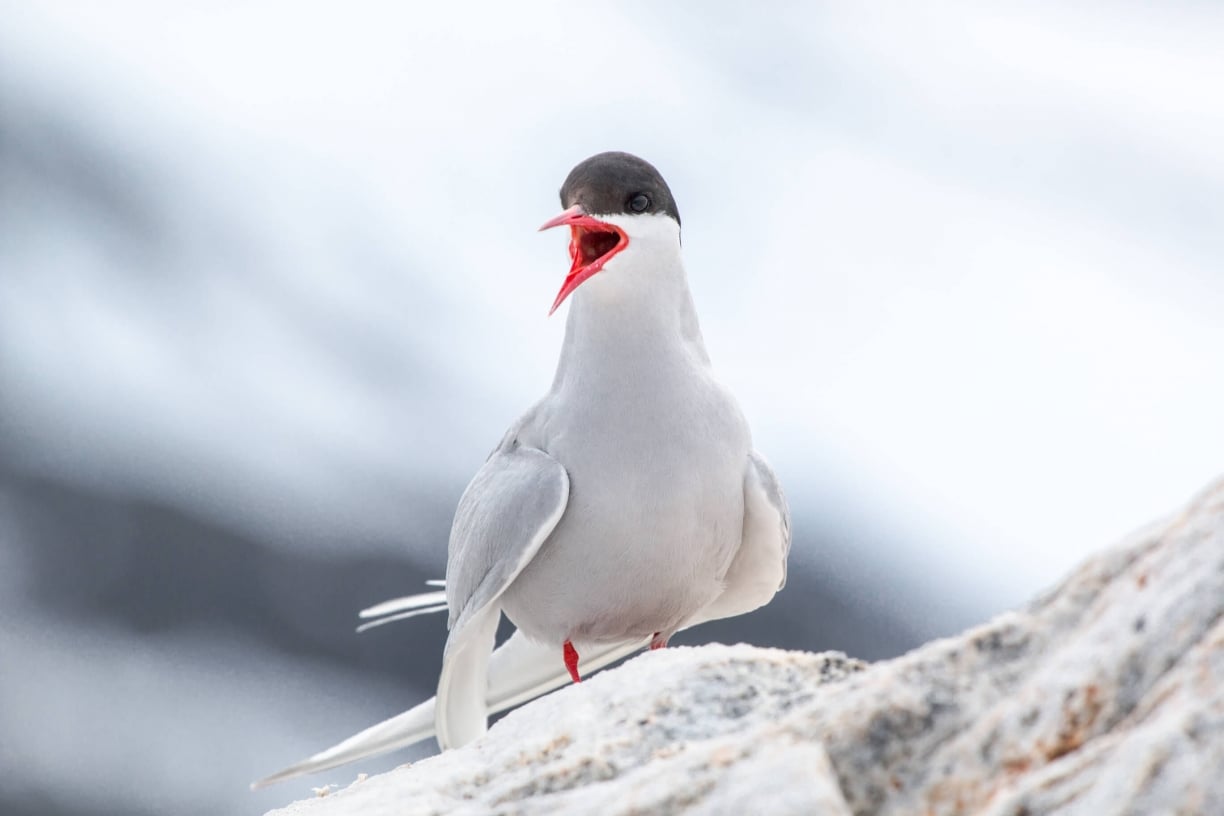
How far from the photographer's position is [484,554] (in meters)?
2.64

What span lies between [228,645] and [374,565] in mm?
729

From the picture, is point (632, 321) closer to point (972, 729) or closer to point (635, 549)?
point (635, 549)

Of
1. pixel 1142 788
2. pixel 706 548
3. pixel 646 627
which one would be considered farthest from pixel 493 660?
pixel 1142 788

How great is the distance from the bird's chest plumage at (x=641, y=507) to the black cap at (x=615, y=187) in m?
0.33

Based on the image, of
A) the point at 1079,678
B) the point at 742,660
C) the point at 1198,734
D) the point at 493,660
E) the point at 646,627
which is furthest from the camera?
the point at 493,660

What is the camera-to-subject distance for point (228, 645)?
6043 millimetres

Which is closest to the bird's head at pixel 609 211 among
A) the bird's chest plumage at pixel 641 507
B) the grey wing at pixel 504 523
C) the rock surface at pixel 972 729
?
the bird's chest plumage at pixel 641 507

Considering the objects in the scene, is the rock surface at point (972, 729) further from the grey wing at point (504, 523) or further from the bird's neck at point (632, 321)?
the bird's neck at point (632, 321)

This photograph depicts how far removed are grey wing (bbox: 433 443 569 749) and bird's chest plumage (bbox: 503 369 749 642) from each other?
0.05 meters

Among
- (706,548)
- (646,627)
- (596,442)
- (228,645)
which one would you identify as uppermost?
(596,442)

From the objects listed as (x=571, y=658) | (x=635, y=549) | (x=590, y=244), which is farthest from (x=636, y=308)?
(x=571, y=658)

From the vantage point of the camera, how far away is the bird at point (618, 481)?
2.51 meters

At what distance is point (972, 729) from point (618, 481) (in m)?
1.42

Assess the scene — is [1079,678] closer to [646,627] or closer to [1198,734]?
[1198,734]
